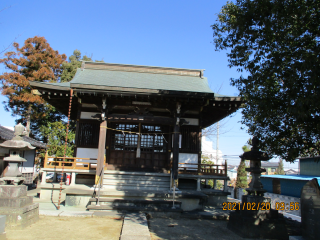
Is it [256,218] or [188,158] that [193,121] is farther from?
[256,218]

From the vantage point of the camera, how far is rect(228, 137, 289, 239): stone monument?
261 inches

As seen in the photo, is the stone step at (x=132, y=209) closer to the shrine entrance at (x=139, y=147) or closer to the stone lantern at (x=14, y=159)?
the stone lantern at (x=14, y=159)

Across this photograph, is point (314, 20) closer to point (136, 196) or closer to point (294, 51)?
point (294, 51)

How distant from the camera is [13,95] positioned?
21.7 m

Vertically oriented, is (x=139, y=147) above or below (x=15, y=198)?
above

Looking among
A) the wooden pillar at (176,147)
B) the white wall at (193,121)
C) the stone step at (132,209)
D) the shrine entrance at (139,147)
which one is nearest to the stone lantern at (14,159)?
the stone step at (132,209)

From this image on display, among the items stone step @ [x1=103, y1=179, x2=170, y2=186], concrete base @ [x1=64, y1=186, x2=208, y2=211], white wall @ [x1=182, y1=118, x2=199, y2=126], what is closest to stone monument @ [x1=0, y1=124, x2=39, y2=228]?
concrete base @ [x1=64, y1=186, x2=208, y2=211]

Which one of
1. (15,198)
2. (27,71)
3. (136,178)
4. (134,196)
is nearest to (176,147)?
(136,178)

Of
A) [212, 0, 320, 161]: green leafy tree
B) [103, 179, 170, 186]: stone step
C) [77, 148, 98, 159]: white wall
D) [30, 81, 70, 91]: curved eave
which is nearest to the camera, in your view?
[212, 0, 320, 161]: green leafy tree

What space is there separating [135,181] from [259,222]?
575cm

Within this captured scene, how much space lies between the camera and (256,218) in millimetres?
6680

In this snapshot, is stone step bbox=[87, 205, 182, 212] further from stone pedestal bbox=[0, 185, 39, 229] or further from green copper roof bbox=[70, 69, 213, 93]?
green copper roof bbox=[70, 69, 213, 93]

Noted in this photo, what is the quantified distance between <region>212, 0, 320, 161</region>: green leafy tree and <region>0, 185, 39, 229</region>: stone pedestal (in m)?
6.93

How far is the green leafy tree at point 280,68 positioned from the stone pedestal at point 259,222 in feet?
5.14
